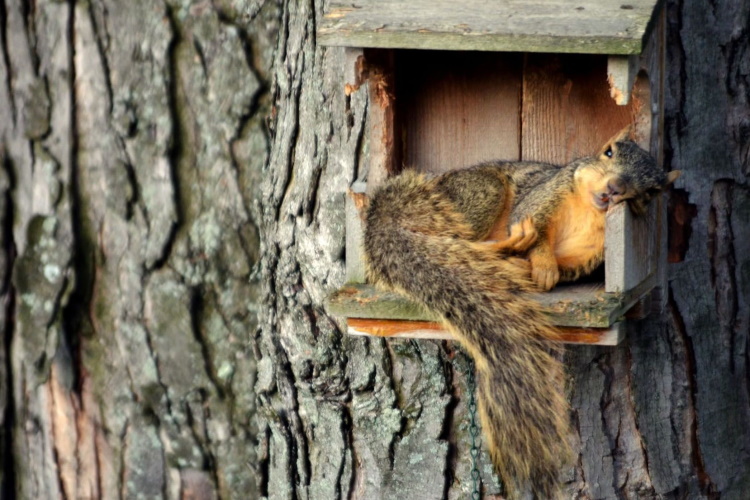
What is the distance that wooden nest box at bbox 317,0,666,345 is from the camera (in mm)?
A: 1648

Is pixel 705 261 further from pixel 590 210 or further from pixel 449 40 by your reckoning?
pixel 449 40

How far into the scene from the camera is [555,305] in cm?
→ 167

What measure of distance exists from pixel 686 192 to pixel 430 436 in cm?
78

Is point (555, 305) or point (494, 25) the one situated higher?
point (494, 25)

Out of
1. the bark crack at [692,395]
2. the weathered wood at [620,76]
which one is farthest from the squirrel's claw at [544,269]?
the bark crack at [692,395]

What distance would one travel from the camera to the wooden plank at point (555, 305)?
1629mm

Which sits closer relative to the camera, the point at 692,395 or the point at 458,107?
the point at 458,107

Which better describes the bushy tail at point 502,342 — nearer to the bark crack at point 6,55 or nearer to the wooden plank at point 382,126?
the wooden plank at point 382,126

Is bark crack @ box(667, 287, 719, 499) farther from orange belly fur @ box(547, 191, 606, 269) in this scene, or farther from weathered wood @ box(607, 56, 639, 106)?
weathered wood @ box(607, 56, 639, 106)

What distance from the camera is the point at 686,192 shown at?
2.21m

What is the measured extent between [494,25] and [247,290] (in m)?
1.38

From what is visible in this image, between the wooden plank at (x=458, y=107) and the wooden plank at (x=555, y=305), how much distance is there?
405mm

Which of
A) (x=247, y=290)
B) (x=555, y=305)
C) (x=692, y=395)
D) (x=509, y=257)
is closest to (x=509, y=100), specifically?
(x=509, y=257)

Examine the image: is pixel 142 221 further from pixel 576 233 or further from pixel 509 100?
pixel 576 233
